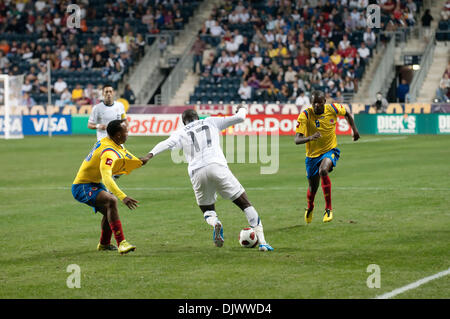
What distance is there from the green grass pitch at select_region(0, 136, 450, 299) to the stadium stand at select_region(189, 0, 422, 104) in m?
17.2

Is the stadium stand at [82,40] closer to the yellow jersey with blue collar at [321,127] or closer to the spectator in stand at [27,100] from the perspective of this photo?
the spectator in stand at [27,100]

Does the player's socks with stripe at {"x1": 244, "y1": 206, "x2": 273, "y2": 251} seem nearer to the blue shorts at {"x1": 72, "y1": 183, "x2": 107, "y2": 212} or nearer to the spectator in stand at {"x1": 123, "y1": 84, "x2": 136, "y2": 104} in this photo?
the blue shorts at {"x1": 72, "y1": 183, "x2": 107, "y2": 212}

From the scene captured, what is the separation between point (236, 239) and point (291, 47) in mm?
30312

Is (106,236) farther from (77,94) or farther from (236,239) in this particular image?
(77,94)

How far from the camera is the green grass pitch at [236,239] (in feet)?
27.1

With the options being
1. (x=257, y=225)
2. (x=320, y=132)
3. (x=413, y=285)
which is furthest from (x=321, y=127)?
(x=413, y=285)

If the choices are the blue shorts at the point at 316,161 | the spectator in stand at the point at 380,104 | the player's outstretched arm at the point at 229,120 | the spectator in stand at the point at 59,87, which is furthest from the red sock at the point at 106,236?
the spectator in stand at the point at 59,87

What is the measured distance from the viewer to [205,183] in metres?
10.3

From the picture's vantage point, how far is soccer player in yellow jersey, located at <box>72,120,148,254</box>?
32.9 feet

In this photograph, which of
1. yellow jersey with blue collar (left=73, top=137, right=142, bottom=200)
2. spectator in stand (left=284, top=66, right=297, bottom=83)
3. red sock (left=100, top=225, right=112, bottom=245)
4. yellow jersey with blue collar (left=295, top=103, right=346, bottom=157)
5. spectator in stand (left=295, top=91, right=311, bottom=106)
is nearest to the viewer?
yellow jersey with blue collar (left=73, top=137, right=142, bottom=200)

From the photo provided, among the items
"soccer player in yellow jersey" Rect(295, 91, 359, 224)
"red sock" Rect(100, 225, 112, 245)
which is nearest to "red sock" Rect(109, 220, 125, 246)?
"red sock" Rect(100, 225, 112, 245)
